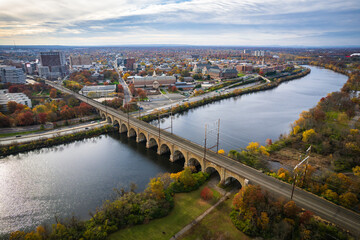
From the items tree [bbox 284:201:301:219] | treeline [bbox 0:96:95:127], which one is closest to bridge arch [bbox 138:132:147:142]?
treeline [bbox 0:96:95:127]

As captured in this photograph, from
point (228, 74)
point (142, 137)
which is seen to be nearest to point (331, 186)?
point (142, 137)

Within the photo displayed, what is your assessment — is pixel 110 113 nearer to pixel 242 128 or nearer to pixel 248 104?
pixel 242 128

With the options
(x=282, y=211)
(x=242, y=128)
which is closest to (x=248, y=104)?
(x=242, y=128)

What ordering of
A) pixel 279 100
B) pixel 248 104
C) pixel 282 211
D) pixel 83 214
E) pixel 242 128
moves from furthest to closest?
pixel 279 100
pixel 248 104
pixel 242 128
pixel 83 214
pixel 282 211

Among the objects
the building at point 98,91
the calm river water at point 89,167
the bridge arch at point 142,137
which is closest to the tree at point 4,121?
the calm river water at point 89,167

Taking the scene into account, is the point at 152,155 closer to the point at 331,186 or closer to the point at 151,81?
the point at 331,186

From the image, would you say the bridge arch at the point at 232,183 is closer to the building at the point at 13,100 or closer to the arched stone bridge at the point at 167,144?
the arched stone bridge at the point at 167,144
